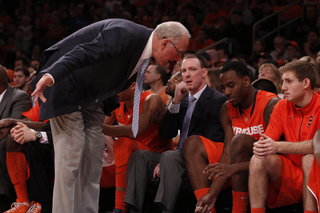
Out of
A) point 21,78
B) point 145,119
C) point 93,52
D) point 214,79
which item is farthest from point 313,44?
point 93,52

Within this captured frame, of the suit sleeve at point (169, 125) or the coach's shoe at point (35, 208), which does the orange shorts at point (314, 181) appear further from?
the coach's shoe at point (35, 208)

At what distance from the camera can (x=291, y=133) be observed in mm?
2818

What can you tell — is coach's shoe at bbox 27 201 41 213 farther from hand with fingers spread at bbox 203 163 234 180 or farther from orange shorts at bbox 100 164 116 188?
hand with fingers spread at bbox 203 163 234 180

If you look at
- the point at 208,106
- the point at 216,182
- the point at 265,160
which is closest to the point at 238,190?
the point at 216,182

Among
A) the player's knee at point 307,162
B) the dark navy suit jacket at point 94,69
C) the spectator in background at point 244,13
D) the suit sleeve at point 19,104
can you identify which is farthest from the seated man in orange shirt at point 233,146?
the spectator in background at point 244,13

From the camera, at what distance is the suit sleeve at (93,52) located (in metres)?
1.97

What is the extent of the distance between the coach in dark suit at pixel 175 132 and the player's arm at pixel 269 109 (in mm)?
471

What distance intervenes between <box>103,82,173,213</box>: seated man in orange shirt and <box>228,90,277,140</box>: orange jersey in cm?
79

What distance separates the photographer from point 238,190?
9.45 feet

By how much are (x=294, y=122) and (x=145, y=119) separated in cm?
140

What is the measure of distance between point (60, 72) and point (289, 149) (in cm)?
164

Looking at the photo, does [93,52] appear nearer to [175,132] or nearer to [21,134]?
[21,134]

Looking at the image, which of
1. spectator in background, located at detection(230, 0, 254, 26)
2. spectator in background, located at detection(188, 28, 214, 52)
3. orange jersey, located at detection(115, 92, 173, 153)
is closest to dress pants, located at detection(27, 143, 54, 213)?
orange jersey, located at detection(115, 92, 173, 153)

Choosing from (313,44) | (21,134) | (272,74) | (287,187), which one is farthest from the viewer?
(313,44)
